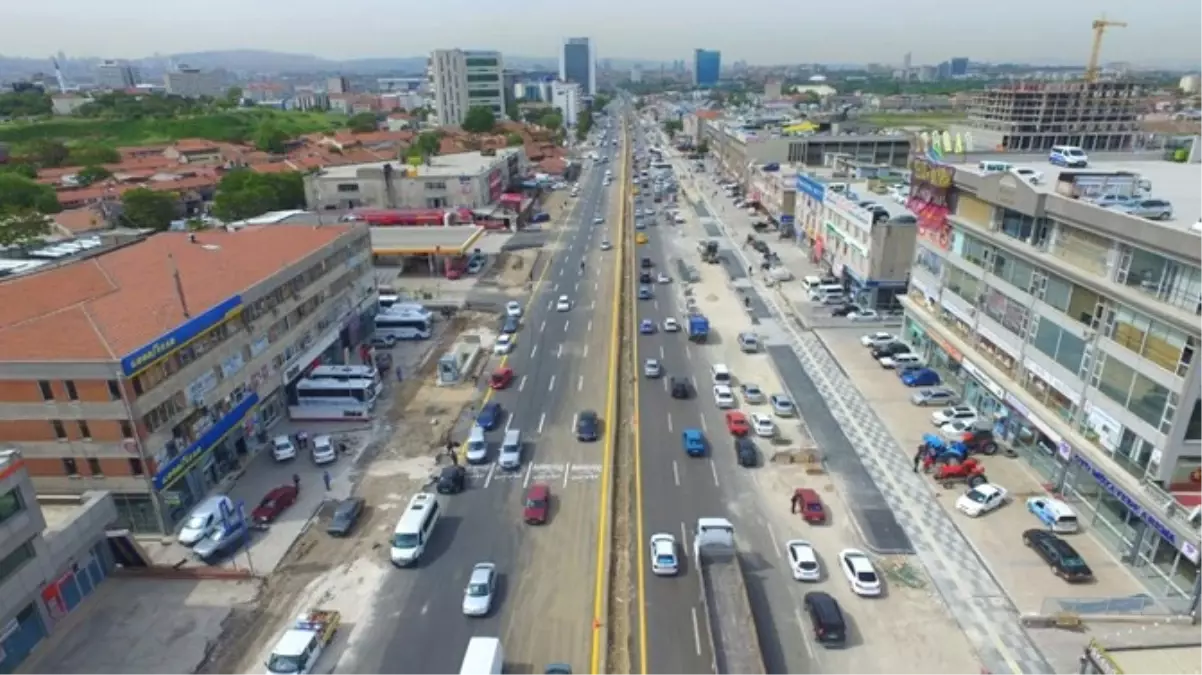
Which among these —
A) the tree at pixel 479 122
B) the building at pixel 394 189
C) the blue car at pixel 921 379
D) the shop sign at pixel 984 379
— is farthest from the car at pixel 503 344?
the tree at pixel 479 122

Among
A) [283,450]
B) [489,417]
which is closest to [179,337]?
[283,450]

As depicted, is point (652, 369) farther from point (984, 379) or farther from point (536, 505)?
point (984, 379)

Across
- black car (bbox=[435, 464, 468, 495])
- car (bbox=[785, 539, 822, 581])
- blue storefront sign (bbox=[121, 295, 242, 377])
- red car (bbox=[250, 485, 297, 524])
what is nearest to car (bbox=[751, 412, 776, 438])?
car (bbox=[785, 539, 822, 581])

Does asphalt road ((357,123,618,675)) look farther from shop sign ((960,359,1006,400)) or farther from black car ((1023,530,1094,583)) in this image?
shop sign ((960,359,1006,400))

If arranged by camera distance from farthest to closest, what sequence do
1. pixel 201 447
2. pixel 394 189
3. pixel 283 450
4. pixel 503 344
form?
pixel 394 189 → pixel 503 344 → pixel 283 450 → pixel 201 447

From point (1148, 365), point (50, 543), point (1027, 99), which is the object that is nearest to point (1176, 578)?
point (1148, 365)

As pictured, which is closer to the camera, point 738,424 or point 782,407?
point 738,424

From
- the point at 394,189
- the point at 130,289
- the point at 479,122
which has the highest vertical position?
the point at 479,122
